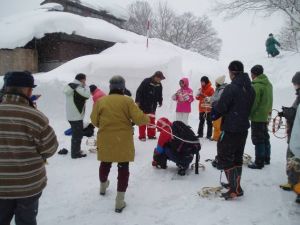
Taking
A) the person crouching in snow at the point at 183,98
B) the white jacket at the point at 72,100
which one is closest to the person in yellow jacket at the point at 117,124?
the white jacket at the point at 72,100

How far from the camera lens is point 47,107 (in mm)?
10562

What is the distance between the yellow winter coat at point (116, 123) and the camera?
394cm

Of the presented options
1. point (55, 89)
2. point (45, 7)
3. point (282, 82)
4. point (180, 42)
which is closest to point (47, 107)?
point (55, 89)

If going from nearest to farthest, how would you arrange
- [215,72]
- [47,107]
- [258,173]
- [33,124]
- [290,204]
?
1. [33,124]
2. [290,204]
3. [258,173]
4. [47,107]
5. [215,72]

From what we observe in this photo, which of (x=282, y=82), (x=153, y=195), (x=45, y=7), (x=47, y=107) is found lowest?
(x=153, y=195)

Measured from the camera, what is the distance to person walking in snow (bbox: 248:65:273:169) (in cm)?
547

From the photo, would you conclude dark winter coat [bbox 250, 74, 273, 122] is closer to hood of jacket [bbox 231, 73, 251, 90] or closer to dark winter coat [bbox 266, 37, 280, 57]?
hood of jacket [bbox 231, 73, 251, 90]

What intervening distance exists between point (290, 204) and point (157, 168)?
234cm

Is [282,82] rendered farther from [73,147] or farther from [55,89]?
[73,147]

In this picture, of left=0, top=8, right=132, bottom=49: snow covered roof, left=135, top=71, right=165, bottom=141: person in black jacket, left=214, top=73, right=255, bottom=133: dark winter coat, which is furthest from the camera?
left=0, top=8, right=132, bottom=49: snow covered roof

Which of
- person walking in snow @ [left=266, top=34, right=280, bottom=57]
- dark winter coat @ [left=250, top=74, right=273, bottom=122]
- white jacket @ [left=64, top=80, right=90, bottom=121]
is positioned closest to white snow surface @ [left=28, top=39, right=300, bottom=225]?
white jacket @ [left=64, top=80, right=90, bottom=121]

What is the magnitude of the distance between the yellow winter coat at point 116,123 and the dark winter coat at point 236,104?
1.18 m

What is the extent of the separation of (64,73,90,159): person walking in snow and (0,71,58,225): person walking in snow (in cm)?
350

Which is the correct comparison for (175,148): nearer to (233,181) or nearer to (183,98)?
(233,181)
